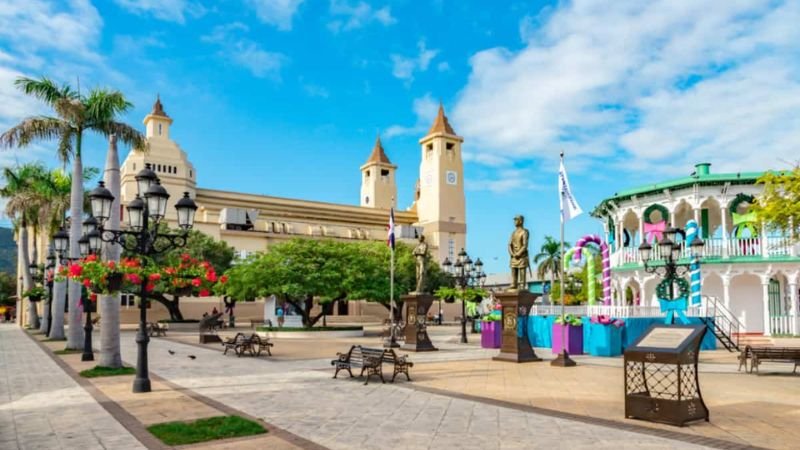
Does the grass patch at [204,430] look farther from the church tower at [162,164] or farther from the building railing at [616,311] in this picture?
the church tower at [162,164]

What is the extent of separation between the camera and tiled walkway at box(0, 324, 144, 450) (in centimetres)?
805

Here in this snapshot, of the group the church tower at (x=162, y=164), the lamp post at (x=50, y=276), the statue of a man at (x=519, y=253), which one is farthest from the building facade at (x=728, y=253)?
the church tower at (x=162, y=164)

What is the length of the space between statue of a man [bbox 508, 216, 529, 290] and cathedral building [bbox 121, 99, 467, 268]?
44.5m

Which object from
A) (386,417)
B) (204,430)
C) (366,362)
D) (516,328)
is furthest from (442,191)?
(204,430)

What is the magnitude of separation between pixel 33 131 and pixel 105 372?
35.9ft

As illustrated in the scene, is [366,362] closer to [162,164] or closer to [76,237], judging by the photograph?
[76,237]

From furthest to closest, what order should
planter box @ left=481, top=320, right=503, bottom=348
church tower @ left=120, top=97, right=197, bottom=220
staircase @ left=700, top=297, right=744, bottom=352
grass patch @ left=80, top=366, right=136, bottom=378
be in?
church tower @ left=120, top=97, right=197, bottom=220 → planter box @ left=481, top=320, right=503, bottom=348 → staircase @ left=700, top=297, right=744, bottom=352 → grass patch @ left=80, top=366, right=136, bottom=378

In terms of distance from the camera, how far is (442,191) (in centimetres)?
7619

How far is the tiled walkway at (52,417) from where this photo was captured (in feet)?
26.4

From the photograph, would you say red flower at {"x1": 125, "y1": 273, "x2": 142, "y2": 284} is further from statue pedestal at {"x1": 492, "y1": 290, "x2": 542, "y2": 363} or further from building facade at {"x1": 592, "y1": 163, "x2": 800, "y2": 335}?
building facade at {"x1": 592, "y1": 163, "x2": 800, "y2": 335}

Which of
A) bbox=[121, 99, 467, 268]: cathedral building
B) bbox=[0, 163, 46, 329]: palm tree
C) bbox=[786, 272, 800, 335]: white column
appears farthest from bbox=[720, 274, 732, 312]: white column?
bbox=[121, 99, 467, 268]: cathedral building

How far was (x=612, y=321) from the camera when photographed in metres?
21.4

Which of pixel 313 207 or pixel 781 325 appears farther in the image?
pixel 313 207

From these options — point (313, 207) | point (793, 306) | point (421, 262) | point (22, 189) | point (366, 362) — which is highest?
point (313, 207)
